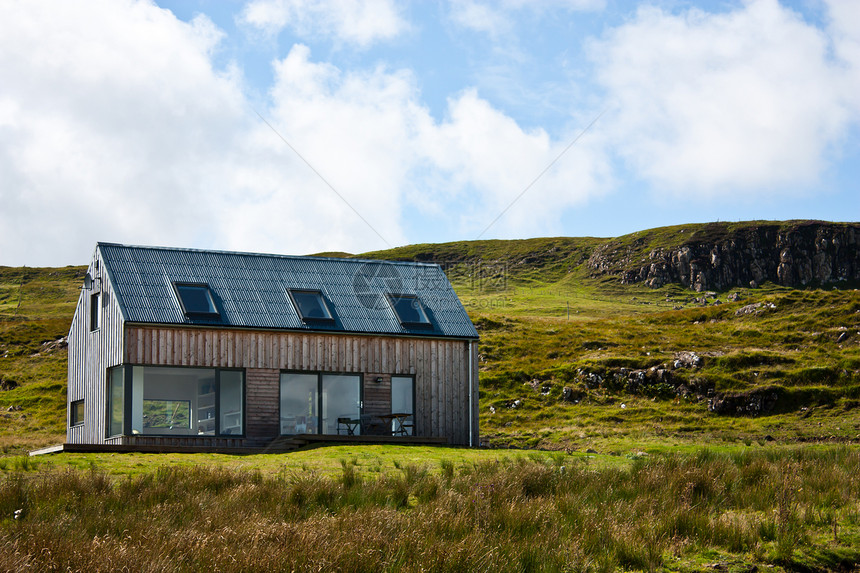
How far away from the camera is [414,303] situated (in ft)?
92.9

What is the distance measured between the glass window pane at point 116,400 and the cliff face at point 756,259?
94.1m

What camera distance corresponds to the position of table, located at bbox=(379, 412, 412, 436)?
26069 mm

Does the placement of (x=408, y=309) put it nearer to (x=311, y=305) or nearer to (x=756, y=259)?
(x=311, y=305)

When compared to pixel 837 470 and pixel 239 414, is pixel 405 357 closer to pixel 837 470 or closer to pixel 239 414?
pixel 239 414

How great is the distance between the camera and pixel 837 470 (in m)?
14.8

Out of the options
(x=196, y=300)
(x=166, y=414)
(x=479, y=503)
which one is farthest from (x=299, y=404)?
(x=479, y=503)

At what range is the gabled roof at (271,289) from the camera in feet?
81.4

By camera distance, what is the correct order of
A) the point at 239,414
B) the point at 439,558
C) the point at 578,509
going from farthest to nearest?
1. the point at 239,414
2. the point at 578,509
3. the point at 439,558

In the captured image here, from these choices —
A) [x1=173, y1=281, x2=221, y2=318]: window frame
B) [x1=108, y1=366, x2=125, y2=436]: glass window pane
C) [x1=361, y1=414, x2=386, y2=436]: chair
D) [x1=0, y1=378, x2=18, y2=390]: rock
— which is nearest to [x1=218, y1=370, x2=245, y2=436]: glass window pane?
[x1=173, y1=281, x2=221, y2=318]: window frame

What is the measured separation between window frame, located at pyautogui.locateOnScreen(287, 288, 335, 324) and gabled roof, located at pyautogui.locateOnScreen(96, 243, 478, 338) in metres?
0.04

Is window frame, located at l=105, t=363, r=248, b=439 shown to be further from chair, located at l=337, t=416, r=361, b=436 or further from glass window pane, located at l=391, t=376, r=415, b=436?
glass window pane, located at l=391, t=376, r=415, b=436

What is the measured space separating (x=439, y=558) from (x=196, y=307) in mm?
17296

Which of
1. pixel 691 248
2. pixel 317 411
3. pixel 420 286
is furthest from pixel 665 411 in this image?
pixel 691 248

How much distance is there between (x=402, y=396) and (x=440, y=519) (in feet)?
53.8
